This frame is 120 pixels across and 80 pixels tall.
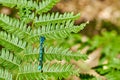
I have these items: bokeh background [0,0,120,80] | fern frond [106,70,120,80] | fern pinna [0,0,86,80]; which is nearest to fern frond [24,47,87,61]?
fern pinna [0,0,86,80]

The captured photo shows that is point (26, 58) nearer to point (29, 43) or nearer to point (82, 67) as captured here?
point (29, 43)

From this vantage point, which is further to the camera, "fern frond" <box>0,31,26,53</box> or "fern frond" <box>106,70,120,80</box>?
"fern frond" <box>106,70,120,80</box>

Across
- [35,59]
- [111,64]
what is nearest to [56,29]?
[35,59]

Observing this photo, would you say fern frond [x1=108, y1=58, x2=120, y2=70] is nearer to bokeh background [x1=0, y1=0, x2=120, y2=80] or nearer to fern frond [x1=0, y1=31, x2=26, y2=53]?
fern frond [x1=0, y1=31, x2=26, y2=53]

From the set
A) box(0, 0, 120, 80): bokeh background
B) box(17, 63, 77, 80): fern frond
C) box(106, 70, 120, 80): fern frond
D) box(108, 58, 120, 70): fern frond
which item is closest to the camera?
box(17, 63, 77, 80): fern frond

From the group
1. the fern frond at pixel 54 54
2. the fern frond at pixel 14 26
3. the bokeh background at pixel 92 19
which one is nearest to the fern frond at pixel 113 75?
the fern frond at pixel 54 54

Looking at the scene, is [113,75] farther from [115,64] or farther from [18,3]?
[18,3]

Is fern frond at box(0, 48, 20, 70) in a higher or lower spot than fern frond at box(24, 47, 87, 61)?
lower

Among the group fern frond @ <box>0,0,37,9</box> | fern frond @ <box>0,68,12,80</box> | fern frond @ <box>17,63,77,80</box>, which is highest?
fern frond @ <box>0,0,37,9</box>
